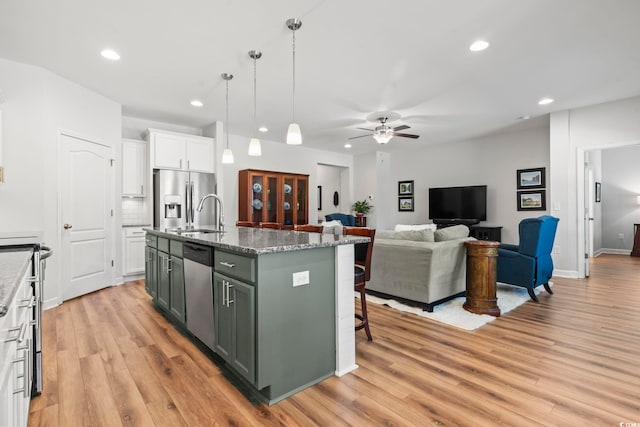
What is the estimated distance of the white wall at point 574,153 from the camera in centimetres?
466

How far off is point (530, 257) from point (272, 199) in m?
4.52

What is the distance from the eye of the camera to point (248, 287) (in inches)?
71.2

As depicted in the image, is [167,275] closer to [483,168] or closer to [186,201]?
[186,201]

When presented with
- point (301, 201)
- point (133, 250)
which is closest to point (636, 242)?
point (301, 201)

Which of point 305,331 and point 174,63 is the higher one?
point 174,63

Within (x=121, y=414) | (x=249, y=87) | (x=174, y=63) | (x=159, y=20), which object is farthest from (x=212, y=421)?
(x=249, y=87)

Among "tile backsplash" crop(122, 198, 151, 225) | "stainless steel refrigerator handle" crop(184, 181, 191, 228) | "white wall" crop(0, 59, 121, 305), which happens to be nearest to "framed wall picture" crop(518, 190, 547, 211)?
"stainless steel refrigerator handle" crop(184, 181, 191, 228)

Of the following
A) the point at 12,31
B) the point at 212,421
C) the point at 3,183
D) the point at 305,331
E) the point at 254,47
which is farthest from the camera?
the point at 3,183

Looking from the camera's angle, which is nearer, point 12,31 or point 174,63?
point 12,31

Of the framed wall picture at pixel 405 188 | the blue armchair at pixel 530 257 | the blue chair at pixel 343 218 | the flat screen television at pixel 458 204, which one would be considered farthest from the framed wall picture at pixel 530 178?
the blue chair at pixel 343 218

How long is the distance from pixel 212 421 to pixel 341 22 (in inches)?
116

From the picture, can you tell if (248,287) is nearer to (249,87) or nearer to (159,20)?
(159,20)

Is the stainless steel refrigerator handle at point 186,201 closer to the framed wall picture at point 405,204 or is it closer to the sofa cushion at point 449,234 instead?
the sofa cushion at point 449,234

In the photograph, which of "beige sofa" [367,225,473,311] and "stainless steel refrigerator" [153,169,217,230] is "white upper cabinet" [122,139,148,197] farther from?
"beige sofa" [367,225,473,311]
